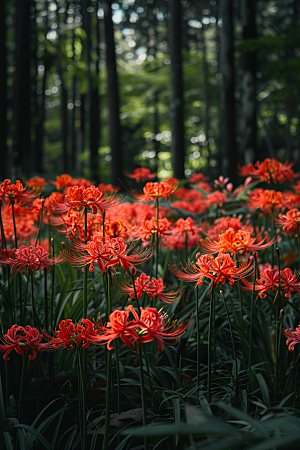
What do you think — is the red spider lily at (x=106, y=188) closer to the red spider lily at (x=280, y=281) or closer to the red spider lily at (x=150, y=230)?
the red spider lily at (x=150, y=230)

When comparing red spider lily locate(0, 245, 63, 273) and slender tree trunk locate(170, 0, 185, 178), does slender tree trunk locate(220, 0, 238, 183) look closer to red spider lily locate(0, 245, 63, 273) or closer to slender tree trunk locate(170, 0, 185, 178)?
slender tree trunk locate(170, 0, 185, 178)

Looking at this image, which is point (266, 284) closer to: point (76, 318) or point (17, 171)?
point (76, 318)

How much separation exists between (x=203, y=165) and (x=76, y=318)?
19240 millimetres

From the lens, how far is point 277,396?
1.71 meters

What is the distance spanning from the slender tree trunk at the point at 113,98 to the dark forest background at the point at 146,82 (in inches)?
0.9

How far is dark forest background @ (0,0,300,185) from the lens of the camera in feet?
21.7

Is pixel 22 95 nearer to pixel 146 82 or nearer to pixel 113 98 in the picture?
pixel 113 98

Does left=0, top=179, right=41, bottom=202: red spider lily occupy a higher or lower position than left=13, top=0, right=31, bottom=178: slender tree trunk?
lower

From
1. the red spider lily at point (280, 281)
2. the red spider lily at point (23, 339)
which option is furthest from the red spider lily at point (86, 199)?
the red spider lily at point (280, 281)

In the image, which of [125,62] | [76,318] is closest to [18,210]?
[76,318]

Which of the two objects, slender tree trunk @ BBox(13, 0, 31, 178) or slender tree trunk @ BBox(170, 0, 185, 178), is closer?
slender tree trunk @ BBox(13, 0, 31, 178)

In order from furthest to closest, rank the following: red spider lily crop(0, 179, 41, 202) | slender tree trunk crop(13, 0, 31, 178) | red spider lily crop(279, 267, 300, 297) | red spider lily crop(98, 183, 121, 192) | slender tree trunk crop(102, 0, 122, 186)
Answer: slender tree trunk crop(102, 0, 122, 186) < slender tree trunk crop(13, 0, 31, 178) < red spider lily crop(98, 183, 121, 192) < red spider lily crop(0, 179, 41, 202) < red spider lily crop(279, 267, 300, 297)

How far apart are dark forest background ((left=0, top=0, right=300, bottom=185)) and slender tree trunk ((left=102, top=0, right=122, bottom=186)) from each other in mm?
23

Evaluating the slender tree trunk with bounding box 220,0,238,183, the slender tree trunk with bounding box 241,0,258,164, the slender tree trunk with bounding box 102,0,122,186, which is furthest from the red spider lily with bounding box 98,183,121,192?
the slender tree trunk with bounding box 102,0,122,186
